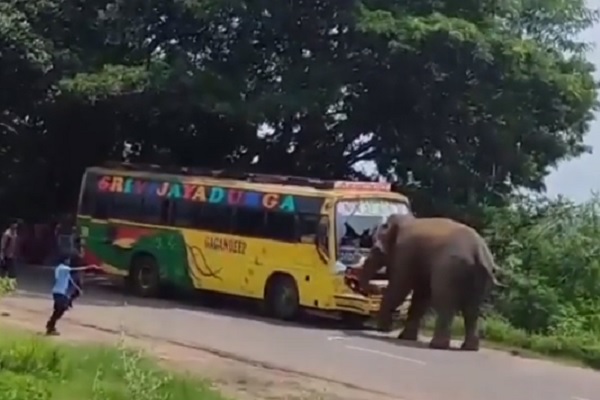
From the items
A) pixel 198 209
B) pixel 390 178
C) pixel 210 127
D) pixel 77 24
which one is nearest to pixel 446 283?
pixel 198 209

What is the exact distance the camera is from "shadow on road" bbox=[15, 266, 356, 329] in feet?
83.3

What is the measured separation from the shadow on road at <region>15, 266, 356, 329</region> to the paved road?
11 centimetres

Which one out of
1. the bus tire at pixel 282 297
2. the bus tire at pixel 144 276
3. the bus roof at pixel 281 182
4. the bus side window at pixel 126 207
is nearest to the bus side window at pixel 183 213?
the bus roof at pixel 281 182

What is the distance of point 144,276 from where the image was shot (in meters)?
28.0

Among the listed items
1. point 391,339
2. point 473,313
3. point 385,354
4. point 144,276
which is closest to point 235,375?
point 385,354

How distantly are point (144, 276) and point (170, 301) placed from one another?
2.89 ft

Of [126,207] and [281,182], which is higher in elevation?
[281,182]

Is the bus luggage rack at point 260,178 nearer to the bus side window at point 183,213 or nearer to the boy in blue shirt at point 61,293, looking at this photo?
the bus side window at point 183,213

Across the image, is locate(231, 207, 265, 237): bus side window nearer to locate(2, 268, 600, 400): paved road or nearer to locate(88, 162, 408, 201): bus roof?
locate(88, 162, 408, 201): bus roof

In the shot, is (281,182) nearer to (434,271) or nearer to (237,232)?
(237,232)

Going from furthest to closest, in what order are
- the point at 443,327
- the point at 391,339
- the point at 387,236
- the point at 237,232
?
the point at 237,232 → the point at 387,236 → the point at 391,339 → the point at 443,327

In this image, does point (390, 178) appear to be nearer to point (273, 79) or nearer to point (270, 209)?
point (273, 79)

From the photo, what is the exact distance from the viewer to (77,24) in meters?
31.6

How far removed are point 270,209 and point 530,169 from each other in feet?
23.9
